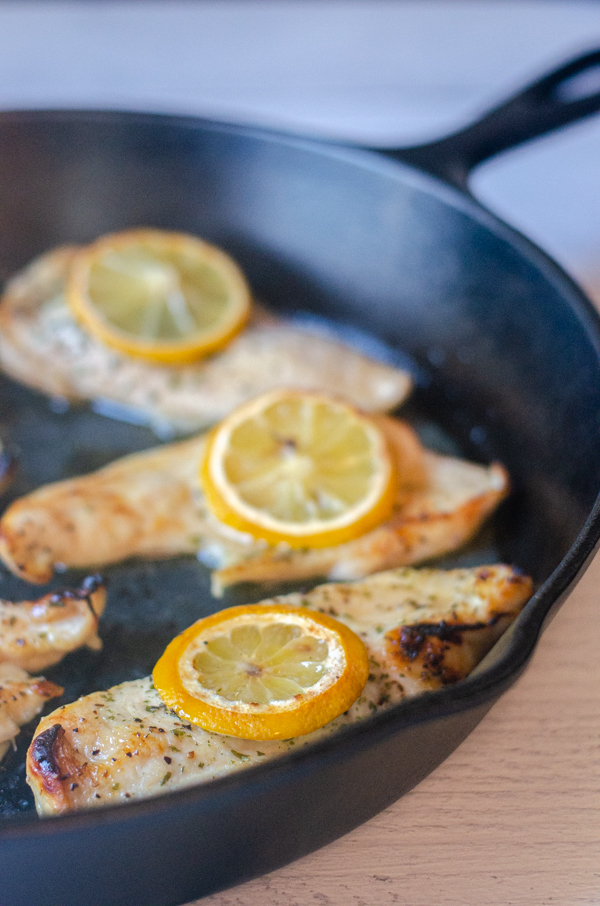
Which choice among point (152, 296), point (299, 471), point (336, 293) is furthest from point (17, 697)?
point (336, 293)

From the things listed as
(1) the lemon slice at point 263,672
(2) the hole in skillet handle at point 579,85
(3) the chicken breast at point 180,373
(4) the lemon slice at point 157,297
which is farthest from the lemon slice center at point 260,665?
(2) the hole in skillet handle at point 579,85

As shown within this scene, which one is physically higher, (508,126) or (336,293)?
(508,126)

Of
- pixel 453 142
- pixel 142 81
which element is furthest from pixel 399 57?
pixel 453 142

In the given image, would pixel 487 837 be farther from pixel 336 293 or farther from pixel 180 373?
pixel 336 293

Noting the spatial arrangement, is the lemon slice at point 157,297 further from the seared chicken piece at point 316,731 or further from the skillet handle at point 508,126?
the seared chicken piece at point 316,731

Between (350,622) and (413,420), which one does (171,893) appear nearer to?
(350,622)

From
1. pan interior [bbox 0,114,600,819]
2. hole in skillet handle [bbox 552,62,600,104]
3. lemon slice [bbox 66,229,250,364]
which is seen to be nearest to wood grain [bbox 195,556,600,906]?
pan interior [bbox 0,114,600,819]
